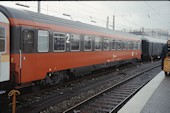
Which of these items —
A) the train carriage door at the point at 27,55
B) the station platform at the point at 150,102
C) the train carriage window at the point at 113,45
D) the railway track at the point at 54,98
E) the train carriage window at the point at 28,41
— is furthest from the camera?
the train carriage window at the point at 113,45

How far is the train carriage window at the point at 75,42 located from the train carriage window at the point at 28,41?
366 cm

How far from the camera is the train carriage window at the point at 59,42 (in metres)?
12.1

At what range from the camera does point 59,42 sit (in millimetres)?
12406

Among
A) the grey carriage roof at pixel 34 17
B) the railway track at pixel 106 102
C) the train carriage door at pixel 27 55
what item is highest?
the grey carriage roof at pixel 34 17

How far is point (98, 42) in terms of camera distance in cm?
1764

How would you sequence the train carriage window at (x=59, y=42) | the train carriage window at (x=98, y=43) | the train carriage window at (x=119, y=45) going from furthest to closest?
1. the train carriage window at (x=119, y=45)
2. the train carriage window at (x=98, y=43)
3. the train carriage window at (x=59, y=42)

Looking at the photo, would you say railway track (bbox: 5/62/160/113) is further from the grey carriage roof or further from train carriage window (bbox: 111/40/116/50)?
train carriage window (bbox: 111/40/116/50)

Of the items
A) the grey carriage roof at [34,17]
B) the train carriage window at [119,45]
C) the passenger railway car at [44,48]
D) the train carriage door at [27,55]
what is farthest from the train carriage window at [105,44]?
the train carriage door at [27,55]

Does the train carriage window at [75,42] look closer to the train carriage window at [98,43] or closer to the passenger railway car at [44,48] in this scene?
the passenger railway car at [44,48]

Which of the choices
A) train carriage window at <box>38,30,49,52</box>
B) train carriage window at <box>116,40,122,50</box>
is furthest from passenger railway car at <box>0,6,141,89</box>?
train carriage window at <box>116,40,122,50</box>

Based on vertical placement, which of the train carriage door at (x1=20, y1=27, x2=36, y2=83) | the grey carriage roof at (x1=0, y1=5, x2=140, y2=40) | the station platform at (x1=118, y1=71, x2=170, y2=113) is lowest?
the station platform at (x1=118, y1=71, x2=170, y2=113)

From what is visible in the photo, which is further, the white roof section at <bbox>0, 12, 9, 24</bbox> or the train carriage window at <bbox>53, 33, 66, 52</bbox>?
the train carriage window at <bbox>53, 33, 66, 52</bbox>

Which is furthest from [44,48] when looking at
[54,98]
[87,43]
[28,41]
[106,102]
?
[87,43]

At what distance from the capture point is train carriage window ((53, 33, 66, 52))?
1207cm
